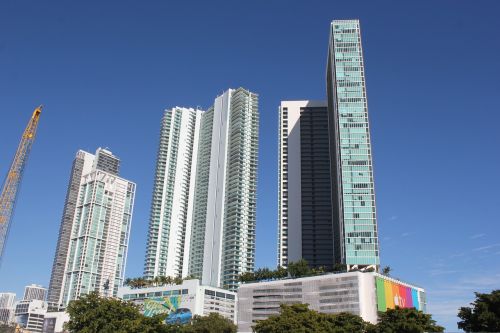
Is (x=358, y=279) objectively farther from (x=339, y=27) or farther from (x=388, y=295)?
(x=339, y=27)

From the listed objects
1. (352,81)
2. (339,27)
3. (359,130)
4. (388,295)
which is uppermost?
(339,27)

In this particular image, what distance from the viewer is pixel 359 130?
17675cm

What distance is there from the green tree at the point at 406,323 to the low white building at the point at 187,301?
101m

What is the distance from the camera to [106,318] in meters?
92.3

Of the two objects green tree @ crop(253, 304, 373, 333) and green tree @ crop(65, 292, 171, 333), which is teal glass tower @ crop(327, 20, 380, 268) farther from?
green tree @ crop(65, 292, 171, 333)

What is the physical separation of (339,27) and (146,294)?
135218 millimetres

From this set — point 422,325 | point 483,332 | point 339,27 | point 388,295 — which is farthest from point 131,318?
point 339,27

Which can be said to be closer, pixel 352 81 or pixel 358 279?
pixel 358 279

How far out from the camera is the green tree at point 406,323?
87375 millimetres

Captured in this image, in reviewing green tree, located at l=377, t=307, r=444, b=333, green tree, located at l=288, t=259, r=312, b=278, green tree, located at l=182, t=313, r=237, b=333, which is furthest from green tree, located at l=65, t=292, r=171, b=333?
green tree, located at l=288, t=259, r=312, b=278

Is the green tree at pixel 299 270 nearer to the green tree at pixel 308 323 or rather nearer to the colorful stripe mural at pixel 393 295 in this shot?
the colorful stripe mural at pixel 393 295

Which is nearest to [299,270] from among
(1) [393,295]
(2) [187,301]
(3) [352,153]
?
(1) [393,295]

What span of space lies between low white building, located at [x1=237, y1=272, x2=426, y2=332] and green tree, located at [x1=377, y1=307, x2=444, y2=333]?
51359 millimetres

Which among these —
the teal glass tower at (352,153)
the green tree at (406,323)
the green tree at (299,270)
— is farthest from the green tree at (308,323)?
the green tree at (299,270)
